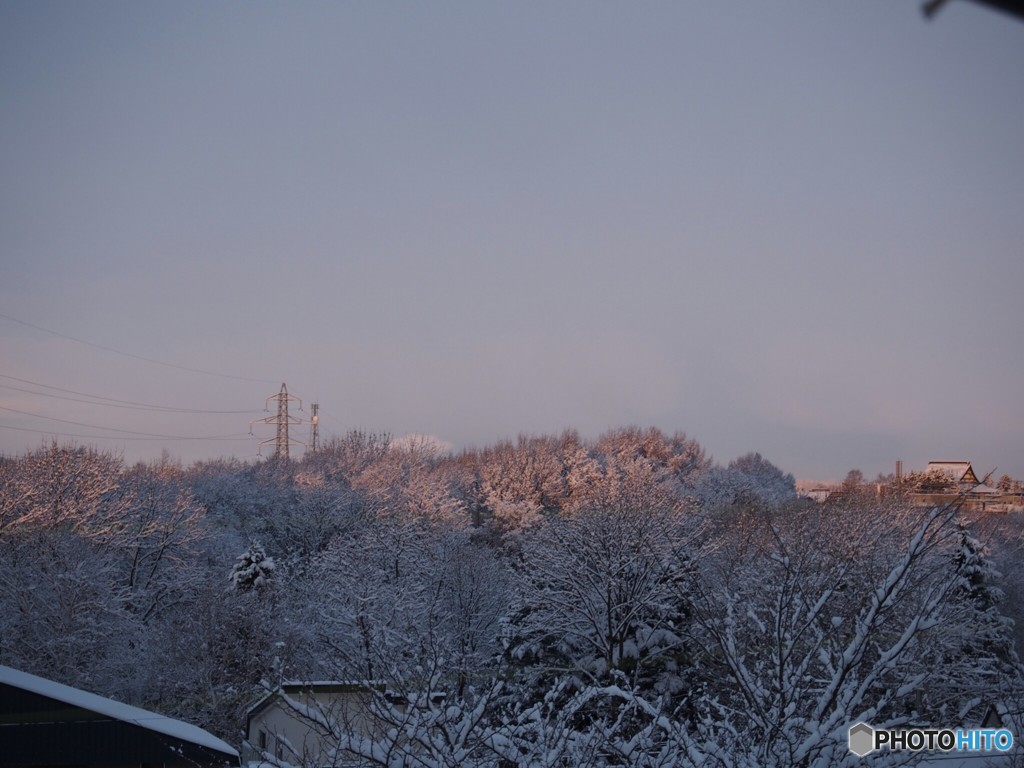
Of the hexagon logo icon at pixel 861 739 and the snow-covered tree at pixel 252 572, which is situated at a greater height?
the hexagon logo icon at pixel 861 739

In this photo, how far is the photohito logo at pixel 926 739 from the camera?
6.39 meters

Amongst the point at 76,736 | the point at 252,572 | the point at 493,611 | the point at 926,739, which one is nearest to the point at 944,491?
the point at 493,611

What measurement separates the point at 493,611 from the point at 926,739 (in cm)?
2896

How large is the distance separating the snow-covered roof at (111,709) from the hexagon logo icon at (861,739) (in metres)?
8.12

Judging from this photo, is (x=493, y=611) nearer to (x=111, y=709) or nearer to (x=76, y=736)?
(x=111, y=709)

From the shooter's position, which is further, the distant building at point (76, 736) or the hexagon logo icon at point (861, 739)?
the distant building at point (76, 736)

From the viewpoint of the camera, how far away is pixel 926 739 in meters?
6.88

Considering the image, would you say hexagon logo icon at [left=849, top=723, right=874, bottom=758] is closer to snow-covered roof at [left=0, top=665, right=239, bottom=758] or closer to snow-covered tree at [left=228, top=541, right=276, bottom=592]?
snow-covered roof at [left=0, top=665, right=239, bottom=758]

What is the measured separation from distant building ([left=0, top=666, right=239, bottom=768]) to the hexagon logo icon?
7965 millimetres

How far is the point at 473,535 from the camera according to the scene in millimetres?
50094

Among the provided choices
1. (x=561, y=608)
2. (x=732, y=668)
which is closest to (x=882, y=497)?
(x=561, y=608)

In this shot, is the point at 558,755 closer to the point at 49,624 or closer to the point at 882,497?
the point at 49,624

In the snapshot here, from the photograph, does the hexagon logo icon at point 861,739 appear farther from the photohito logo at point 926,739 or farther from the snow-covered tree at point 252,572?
the snow-covered tree at point 252,572

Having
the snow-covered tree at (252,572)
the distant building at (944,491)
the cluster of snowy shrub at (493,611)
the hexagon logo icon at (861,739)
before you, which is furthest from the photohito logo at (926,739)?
the snow-covered tree at (252,572)
